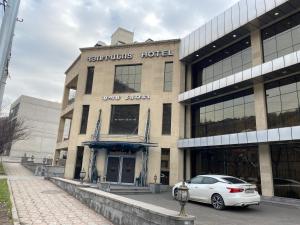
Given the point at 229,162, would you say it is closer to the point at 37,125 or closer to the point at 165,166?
the point at 165,166

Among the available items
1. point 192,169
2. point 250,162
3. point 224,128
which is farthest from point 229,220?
point 192,169

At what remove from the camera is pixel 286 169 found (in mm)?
16312

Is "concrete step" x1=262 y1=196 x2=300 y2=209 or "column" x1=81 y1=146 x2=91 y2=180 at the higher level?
"column" x1=81 y1=146 x2=91 y2=180

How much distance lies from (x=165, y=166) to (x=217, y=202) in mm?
10985

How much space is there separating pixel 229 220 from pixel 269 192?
323 inches

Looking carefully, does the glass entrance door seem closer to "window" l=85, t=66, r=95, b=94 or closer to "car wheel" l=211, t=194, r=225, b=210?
"window" l=85, t=66, r=95, b=94

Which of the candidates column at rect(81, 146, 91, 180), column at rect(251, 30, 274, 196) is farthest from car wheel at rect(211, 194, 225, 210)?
column at rect(81, 146, 91, 180)

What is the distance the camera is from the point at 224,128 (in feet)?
69.3

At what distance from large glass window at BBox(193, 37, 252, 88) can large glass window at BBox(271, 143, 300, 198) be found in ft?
22.3

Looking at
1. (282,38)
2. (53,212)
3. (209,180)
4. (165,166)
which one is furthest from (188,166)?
(53,212)

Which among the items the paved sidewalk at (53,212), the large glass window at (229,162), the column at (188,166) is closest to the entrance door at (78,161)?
the column at (188,166)

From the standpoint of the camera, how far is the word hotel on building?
16.9 metres

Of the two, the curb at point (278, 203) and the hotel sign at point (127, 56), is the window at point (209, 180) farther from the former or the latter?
the hotel sign at point (127, 56)

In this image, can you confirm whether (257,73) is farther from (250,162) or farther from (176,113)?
(176,113)
